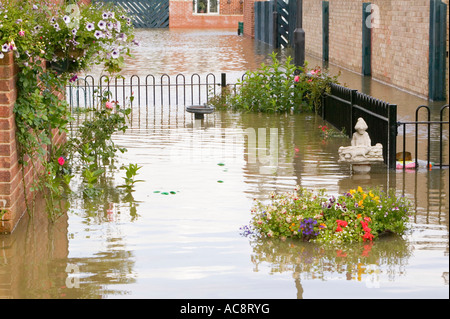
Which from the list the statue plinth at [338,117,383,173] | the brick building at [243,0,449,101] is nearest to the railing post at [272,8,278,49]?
the brick building at [243,0,449,101]

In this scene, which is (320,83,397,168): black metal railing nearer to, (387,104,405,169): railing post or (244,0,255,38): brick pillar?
(387,104,405,169): railing post

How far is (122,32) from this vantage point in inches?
390

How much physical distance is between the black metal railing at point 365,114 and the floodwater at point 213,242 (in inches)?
17.4

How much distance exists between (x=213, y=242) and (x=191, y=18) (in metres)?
52.8

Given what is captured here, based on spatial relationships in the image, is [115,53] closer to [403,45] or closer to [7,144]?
[7,144]

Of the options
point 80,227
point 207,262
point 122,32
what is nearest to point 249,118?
point 122,32

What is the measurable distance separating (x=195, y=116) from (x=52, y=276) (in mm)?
10364

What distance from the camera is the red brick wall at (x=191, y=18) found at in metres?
59.6

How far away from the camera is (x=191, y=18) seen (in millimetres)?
60031

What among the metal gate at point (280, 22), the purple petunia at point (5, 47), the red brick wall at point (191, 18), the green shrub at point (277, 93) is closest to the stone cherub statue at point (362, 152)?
the purple petunia at point (5, 47)

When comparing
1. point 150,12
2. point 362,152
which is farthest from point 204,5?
point 362,152

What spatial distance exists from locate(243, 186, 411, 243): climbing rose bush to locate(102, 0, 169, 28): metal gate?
52948 mm

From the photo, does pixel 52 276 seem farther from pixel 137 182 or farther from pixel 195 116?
pixel 195 116

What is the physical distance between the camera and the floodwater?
22.7 ft
